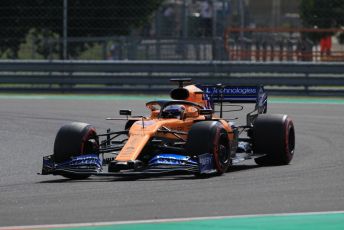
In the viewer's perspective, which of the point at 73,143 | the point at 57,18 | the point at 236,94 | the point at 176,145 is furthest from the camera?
the point at 57,18

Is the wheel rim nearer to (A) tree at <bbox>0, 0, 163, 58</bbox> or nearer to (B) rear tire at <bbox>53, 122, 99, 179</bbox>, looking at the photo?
(B) rear tire at <bbox>53, 122, 99, 179</bbox>

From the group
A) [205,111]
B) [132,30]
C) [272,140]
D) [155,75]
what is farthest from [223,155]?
[132,30]

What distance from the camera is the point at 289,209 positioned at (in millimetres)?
8016

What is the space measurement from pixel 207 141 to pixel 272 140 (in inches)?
62.1

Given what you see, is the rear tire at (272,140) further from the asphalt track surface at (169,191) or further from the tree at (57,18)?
the tree at (57,18)

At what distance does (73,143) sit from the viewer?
1038 cm

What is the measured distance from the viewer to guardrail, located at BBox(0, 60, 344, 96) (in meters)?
22.7

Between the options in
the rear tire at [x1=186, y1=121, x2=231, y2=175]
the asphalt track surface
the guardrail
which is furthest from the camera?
the guardrail

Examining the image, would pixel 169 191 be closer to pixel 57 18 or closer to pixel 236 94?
pixel 236 94

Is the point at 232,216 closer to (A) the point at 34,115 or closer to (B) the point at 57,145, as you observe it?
(B) the point at 57,145

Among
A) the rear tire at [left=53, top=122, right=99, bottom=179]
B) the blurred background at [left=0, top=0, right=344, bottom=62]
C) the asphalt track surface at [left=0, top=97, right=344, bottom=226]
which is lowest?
the asphalt track surface at [left=0, top=97, right=344, bottom=226]

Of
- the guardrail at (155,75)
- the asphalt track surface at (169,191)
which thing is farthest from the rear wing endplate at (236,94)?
the guardrail at (155,75)

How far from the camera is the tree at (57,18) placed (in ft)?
78.2

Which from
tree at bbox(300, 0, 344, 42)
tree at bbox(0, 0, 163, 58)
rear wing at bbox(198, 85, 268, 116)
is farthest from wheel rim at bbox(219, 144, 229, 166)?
tree at bbox(0, 0, 163, 58)
